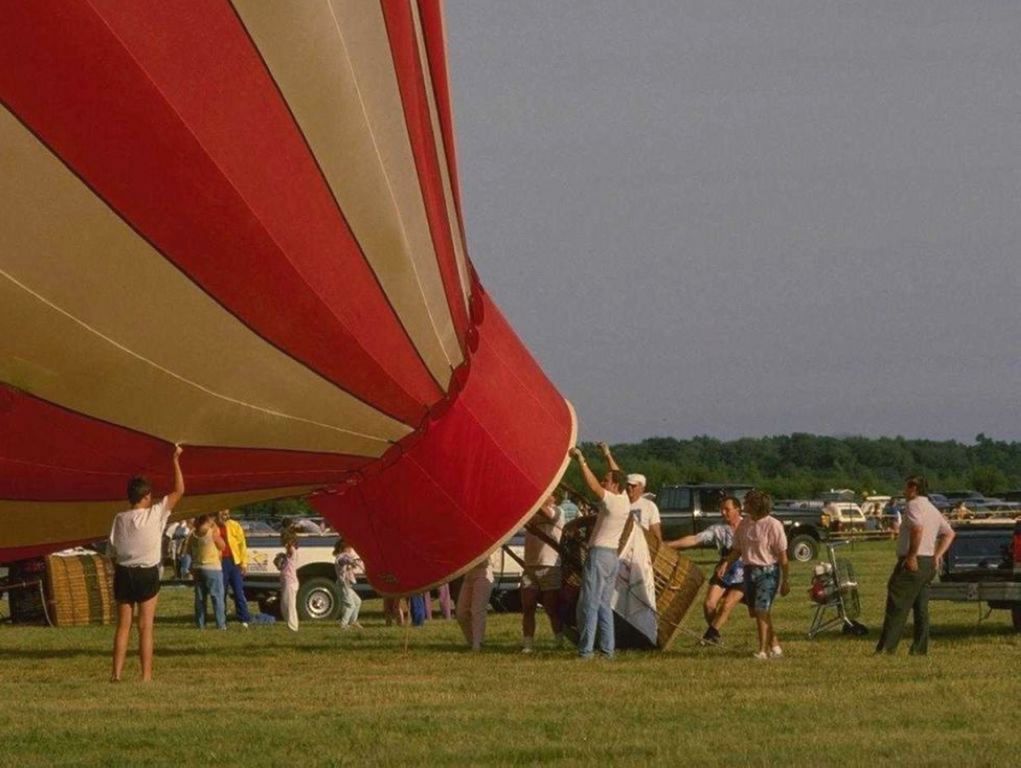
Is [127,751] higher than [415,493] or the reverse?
the reverse

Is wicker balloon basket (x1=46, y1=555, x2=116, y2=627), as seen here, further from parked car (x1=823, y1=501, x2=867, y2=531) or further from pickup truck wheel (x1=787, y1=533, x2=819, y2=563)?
parked car (x1=823, y1=501, x2=867, y2=531)

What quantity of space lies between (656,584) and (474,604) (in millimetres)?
1531

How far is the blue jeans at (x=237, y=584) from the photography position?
2378 centimetres

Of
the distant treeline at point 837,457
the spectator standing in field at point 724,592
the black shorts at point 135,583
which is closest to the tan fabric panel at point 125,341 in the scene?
the black shorts at point 135,583

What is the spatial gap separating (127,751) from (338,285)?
2738mm

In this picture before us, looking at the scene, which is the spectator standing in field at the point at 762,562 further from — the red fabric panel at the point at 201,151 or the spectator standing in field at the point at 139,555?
the red fabric panel at the point at 201,151

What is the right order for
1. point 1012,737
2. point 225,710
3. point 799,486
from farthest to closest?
point 799,486, point 225,710, point 1012,737

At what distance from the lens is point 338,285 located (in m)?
11.2

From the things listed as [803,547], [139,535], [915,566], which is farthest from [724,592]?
[803,547]

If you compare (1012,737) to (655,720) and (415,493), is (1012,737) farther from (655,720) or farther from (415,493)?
(415,493)

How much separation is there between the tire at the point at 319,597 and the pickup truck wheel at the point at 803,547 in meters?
21.9

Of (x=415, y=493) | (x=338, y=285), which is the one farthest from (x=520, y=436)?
(x=338, y=285)

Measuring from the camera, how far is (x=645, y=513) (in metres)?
18.3

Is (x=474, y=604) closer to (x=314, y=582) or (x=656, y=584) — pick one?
(x=656, y=584)
